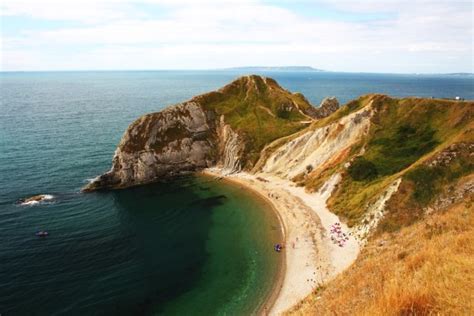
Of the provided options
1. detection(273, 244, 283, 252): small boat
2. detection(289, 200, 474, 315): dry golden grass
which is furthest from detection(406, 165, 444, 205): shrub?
detection(289, 200, 474, 315): dry golden grass

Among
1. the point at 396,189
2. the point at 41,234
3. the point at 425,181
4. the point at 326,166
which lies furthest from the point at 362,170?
the point at 41,234

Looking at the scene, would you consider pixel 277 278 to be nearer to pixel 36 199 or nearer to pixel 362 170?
pixel 362 170

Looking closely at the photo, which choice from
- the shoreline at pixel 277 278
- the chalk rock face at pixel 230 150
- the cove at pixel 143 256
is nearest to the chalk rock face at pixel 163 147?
the chalk rock face at pixel 230 150

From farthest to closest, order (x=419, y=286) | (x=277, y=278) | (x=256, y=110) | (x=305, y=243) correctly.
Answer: (x=256, y=110) < (x=305, y=243) < (x=277, y=278) < (x=419, y=286)

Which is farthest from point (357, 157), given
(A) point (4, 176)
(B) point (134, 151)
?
(A) point (4, 176)

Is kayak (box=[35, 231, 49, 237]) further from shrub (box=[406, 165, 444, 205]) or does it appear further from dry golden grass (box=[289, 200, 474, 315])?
shrub (box=[406, 165, 444, 205])

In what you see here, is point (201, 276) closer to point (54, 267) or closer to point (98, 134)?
point (54, 267)
